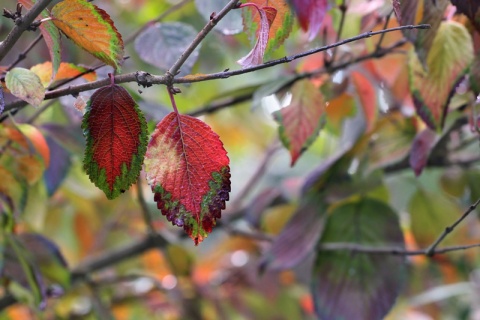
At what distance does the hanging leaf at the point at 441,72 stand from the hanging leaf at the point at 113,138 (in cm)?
28

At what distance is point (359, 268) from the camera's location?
0.74 m

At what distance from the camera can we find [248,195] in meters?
1.29

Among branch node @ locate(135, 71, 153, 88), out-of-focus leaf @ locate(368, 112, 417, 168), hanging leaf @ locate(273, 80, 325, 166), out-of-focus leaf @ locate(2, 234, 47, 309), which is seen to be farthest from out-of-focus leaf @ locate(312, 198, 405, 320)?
branch node @ locate(135, 71, 153, 88)

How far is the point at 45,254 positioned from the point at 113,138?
40 centimetres

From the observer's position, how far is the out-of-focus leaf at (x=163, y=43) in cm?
70

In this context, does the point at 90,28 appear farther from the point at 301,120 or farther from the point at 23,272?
the point at 23,272

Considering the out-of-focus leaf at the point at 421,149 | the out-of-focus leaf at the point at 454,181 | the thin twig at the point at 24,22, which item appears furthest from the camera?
the out-of-focus leaf at the point at 454,181

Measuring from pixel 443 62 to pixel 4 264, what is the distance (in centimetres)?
53

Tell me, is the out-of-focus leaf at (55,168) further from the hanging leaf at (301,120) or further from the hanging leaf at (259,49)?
the hanging leaf at (259,49)

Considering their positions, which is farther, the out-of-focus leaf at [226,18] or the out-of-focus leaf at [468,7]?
the out-of-focus leaf at [226,18]

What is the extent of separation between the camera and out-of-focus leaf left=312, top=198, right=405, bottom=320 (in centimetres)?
71

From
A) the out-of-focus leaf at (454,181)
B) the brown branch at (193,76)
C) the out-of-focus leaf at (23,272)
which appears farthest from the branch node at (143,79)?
the out-of-focus leaf at (454,181)

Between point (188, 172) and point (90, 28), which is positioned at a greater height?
point (90, 28)

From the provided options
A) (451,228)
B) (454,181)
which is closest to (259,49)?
(451,228)
